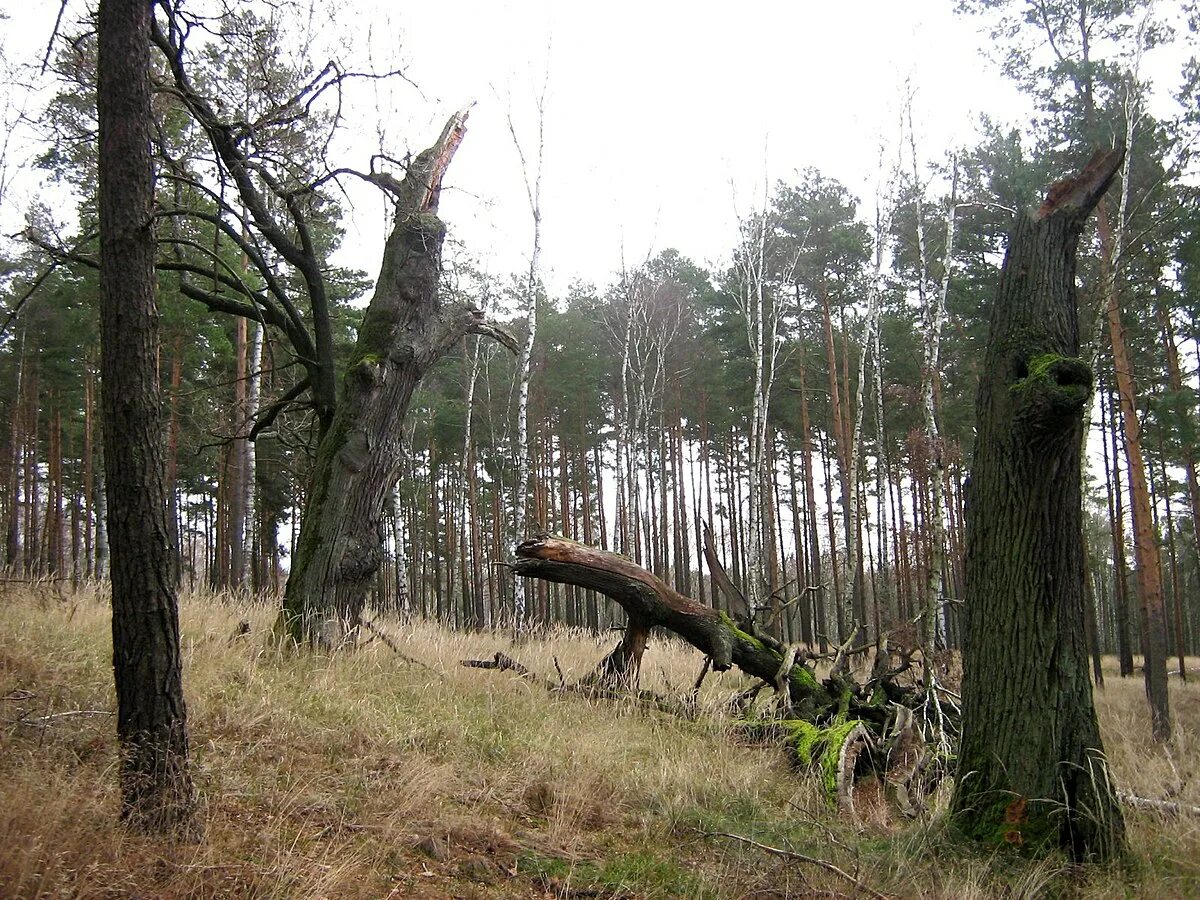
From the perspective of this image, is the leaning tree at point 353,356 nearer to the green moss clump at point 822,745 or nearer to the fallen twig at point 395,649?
the fallen twig at point 395,649

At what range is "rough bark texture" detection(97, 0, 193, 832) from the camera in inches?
112

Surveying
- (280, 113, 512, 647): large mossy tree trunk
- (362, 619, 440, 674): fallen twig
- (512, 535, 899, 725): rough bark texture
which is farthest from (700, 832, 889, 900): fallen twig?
(280, 113, 512, 647): large mossy tree trunk

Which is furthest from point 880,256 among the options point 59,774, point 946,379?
point 59,774

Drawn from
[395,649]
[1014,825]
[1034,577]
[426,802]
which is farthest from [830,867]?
[395,649]

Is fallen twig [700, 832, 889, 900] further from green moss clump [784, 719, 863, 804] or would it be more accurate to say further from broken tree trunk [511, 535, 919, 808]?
broken tree trunk [511, 535, 919, 808]

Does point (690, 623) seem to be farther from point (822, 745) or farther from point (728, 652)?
point (822, 745)

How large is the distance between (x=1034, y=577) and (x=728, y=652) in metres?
3.71

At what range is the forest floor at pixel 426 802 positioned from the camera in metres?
2.75

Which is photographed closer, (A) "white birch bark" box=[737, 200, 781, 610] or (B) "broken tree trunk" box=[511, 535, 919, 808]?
(B) "broken tree trunk" box=[511, 535, 919, 808]

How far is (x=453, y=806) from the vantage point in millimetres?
3928

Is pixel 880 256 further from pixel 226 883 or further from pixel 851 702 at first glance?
pixel 226 883

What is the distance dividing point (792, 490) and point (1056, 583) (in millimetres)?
26042

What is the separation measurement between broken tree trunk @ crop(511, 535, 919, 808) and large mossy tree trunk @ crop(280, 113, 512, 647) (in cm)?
161

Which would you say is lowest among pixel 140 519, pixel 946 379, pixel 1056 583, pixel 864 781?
pixel 864 781
